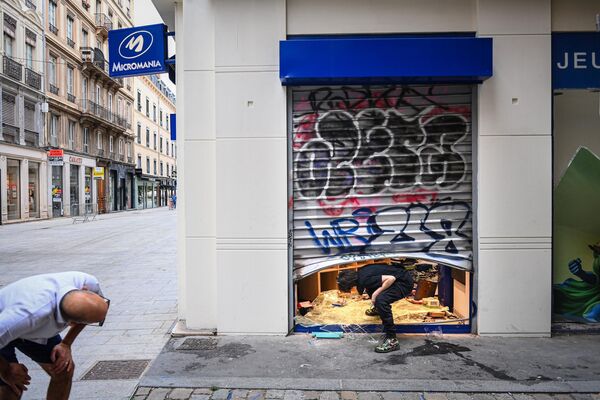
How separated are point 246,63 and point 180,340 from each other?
335cm

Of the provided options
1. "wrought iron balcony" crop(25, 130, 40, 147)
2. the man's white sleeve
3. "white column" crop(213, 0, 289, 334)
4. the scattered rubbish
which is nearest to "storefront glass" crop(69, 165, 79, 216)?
"wrought iron balcony" crop(25, 130, 40, 147)

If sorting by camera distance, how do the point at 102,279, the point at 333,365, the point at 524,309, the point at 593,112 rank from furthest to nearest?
the point at 102,279 → the point at 593,112 → the point at 524,309 → the point at 333,365

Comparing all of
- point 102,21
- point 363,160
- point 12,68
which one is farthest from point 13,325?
point 102,21

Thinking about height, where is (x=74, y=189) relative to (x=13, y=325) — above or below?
above

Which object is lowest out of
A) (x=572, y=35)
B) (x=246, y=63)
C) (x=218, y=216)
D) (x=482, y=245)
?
(x=482, y=245)

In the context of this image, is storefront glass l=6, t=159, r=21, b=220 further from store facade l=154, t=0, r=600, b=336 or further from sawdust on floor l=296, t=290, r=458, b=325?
sawdust on floor l=296, t=290, r=458, b=325

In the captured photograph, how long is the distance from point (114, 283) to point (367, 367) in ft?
19.5

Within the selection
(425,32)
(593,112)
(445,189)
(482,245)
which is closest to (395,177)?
(445,189)

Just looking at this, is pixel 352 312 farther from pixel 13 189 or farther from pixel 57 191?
pixel 57 191

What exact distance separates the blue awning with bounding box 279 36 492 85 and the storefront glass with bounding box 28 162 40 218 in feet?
91.6

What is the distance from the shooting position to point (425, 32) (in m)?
5.28

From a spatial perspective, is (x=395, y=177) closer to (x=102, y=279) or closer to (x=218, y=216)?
(x=218, y=216)

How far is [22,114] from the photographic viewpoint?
86.4 ft

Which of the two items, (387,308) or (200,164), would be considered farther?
(200,164)
